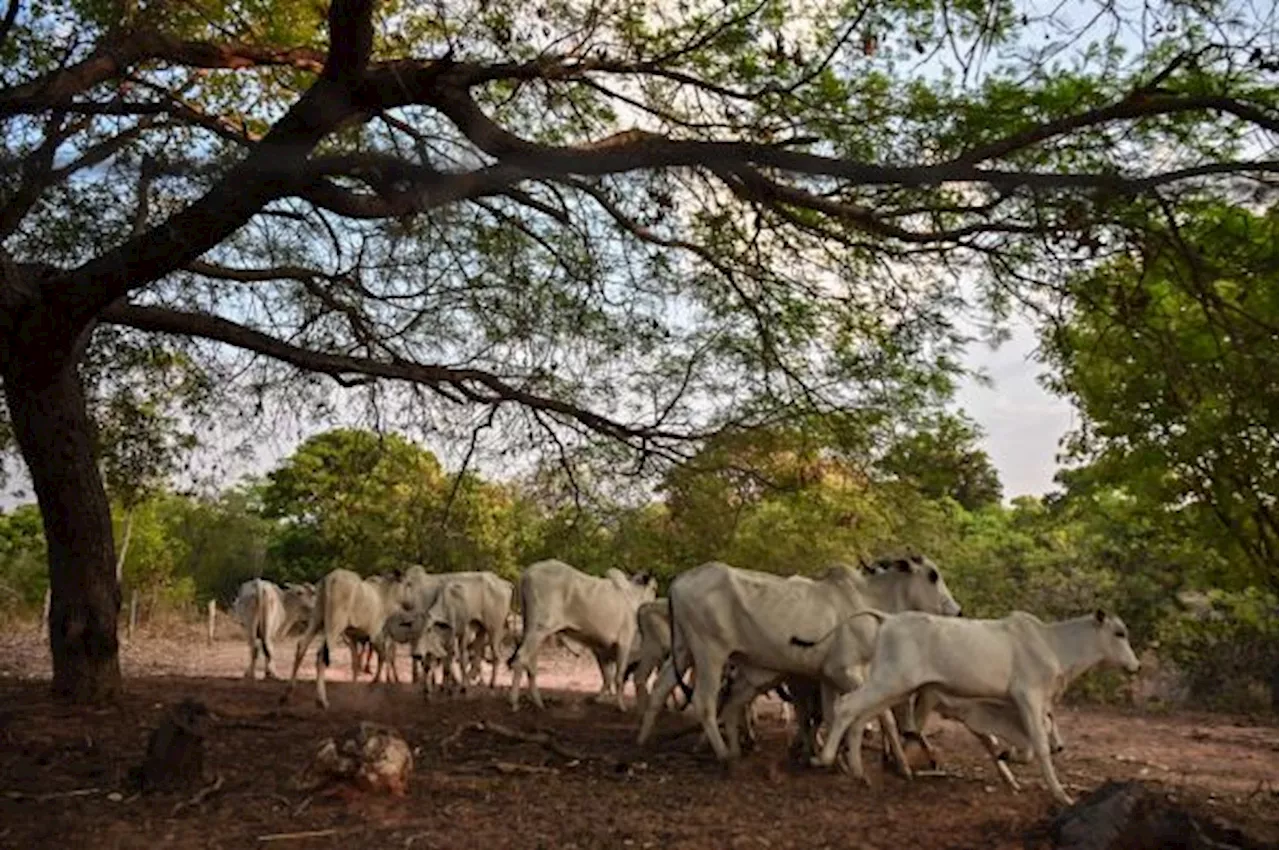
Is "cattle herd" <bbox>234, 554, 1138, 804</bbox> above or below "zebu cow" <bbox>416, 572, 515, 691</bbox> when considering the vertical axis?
below

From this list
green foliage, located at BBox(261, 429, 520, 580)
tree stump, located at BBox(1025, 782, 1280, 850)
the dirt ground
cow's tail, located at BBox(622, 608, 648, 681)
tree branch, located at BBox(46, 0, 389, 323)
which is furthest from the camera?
green foliage, located at BBox(261, 429, 520, 580)

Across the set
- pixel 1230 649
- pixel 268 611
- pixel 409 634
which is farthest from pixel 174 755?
pixel 1230 649

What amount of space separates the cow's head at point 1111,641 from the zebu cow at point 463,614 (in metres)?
8.17

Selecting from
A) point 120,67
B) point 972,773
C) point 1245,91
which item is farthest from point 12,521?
point 1245,91

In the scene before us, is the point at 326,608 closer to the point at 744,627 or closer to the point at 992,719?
the point at 744,627

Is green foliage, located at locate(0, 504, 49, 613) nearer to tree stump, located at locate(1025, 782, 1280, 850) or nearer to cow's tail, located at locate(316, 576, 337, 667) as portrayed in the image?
cow's tail, located at locate(316, 576, 337, 667)

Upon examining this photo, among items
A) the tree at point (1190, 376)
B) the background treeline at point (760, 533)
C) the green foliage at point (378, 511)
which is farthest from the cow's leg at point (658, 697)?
the tree at point (1190, 376)

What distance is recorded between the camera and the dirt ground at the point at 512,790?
6.70 m

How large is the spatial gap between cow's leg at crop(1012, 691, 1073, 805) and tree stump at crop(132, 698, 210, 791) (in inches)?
204

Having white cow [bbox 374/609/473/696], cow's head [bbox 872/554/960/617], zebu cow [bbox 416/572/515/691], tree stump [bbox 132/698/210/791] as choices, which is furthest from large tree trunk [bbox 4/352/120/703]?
cow's head [bbox 872/554/960/617]

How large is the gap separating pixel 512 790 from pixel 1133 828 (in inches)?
139

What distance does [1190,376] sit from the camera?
267 inches

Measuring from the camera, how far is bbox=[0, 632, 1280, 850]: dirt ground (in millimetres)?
6699

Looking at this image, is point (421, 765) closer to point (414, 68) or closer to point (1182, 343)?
point (414, 68)
